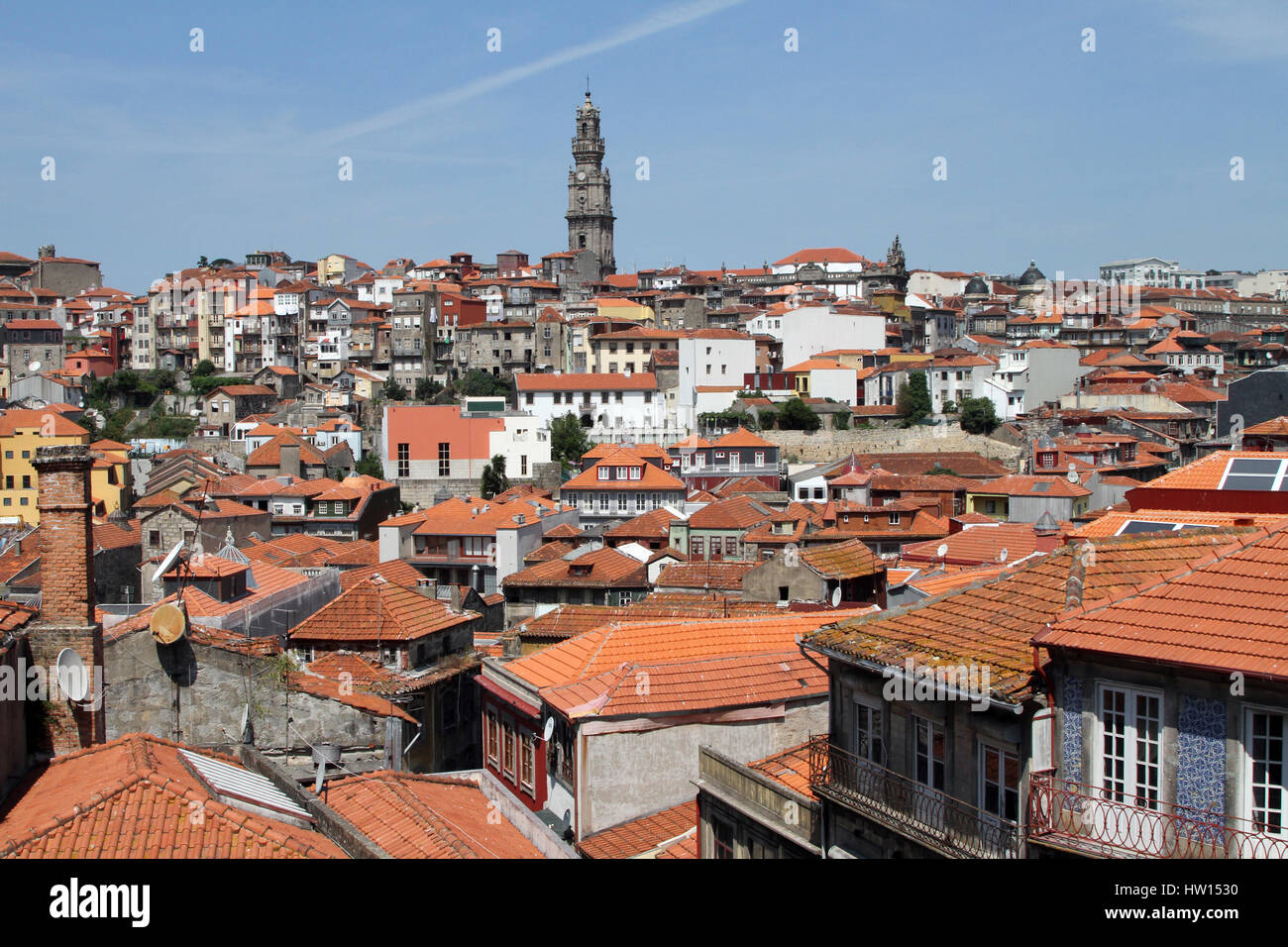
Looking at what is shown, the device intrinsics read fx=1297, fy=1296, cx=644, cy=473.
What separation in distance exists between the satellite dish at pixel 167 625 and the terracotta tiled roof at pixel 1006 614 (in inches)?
305

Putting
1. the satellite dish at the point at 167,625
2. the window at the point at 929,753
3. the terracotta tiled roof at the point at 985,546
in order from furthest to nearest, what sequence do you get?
the terracotta tiled roof at the point at 985,546, the satellite dish at the point at 167,625, the window at the point at 929,753

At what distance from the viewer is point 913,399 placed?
75.6 meters

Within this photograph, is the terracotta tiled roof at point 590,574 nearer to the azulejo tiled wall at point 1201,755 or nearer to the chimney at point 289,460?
the azulejo tiled wall at point 1201,755

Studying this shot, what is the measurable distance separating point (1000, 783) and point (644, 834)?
5004 mm

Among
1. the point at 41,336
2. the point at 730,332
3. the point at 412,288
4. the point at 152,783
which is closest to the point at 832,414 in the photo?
→ the point at 730,332

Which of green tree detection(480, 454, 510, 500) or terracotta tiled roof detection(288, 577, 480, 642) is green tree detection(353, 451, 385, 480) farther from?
terracotta tiled roof detection(288, 577, 480, 642)

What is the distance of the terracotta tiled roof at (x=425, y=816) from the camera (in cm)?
1103

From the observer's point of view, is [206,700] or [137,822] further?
[206,700]

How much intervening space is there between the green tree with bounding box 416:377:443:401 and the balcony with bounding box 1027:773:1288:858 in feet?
267

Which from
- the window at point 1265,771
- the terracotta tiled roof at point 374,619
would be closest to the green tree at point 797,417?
the terracotta tiled roof at point 374,619

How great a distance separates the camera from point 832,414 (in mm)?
75125

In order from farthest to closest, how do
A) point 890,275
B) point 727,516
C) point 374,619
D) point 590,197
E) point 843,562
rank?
point 590,197 → point 890,275 → point 727,516 → point 843,562 → point 374,619

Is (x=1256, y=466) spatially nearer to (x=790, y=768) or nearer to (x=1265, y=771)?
(x=790, y=768)

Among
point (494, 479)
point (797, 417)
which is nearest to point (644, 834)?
point (494, 479)
